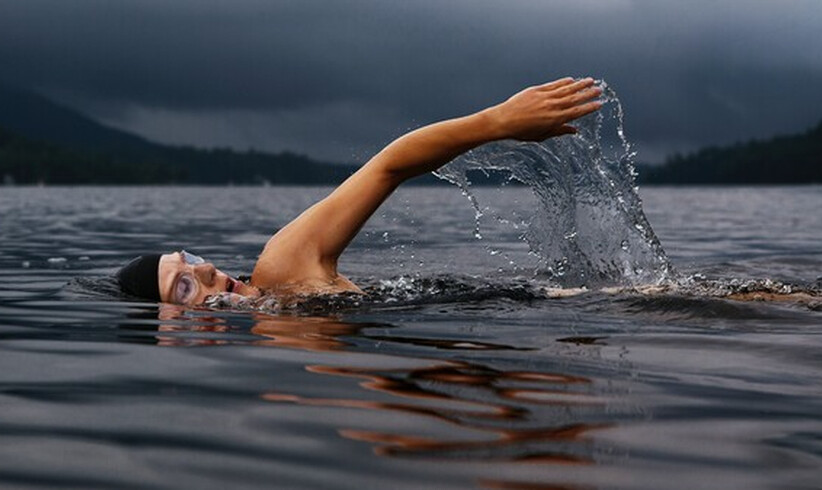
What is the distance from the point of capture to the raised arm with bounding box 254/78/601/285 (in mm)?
6312

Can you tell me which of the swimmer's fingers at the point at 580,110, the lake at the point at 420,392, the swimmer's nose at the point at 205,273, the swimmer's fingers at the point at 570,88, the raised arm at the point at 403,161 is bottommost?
the lake at the point at 420,392

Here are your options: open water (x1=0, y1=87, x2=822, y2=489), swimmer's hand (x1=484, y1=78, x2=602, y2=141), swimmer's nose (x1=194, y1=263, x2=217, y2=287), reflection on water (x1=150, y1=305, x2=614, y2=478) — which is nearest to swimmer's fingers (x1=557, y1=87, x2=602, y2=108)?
swimmer's hand (x1=484, y1=78, x2=602, y2=141)

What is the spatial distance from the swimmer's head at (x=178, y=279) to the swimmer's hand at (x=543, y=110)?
2152 mm

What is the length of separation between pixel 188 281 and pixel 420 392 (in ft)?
12.0

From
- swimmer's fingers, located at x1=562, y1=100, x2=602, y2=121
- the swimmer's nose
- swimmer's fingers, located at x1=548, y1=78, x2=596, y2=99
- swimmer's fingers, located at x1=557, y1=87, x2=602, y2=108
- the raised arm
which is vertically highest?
swimmer's fingers, located at x1=548, y1=78, x2=596, y2=99

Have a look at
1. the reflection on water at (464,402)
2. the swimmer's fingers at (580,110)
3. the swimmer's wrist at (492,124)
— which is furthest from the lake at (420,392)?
the swimmer's fingers at (580,110)

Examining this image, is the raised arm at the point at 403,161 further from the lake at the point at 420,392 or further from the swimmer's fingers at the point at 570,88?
the lake at the point at 420,392

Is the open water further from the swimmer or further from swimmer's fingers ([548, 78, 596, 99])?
swimmer's fingers ([548, 78, 596, 99])

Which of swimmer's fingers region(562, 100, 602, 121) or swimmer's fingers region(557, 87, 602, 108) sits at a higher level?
swimmer's fingers region(557, 87, 602, 108)

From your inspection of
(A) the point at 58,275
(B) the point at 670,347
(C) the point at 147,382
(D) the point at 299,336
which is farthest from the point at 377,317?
(A) the point at 58,275

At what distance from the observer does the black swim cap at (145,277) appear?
24.5 feet

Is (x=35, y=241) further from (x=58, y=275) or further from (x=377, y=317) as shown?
(x=377, y=317)

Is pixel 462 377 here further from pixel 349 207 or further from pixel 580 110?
pixel 349 207

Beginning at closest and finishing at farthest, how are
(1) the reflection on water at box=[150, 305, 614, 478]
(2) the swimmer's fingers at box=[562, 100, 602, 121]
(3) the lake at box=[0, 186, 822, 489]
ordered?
(3) the lake at box=[0, 186, 822, 489] → (1) the reflection on water at box=[150, 305, 614, 478] → (2) the swimmer's fingers at box=[562, 100, 602, 121]
